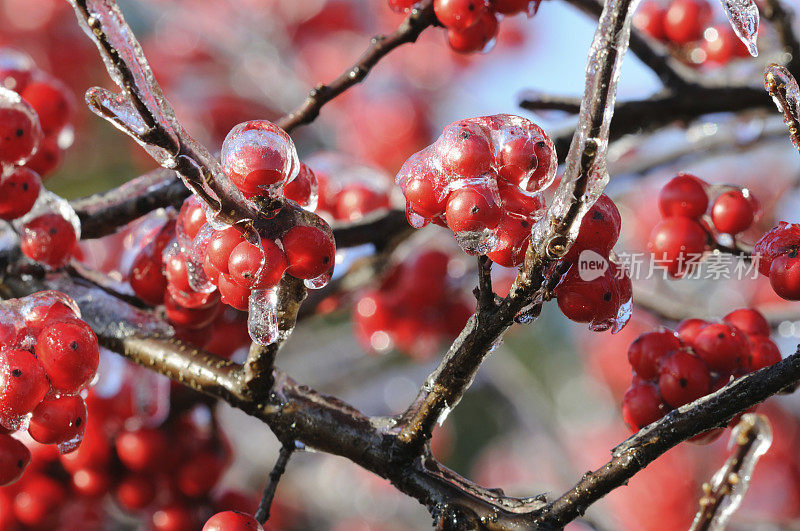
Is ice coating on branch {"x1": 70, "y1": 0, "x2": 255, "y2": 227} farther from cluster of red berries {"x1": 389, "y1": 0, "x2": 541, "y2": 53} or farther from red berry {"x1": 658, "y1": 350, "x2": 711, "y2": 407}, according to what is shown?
red berry {"x1": 658, "y1": 350, "x2": 711, "y2": 407}

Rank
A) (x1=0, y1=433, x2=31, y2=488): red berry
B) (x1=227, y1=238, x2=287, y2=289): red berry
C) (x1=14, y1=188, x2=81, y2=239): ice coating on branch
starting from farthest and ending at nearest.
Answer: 1. (x1=14, y1=188, x2=81, y2=239): ice coating on branch
2. (x1=0, y1=433, x2=31, y2=488): red berry
3. (x1=227, y1=238, x2=287, y2=289): red berry

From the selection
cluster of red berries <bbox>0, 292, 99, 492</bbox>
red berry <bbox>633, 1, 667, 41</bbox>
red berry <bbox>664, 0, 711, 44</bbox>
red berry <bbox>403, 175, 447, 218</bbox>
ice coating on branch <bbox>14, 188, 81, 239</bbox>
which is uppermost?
red berry <bbox>633, 1, 667, 41</bbox>

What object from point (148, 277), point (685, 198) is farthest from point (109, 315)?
point (685, 198)

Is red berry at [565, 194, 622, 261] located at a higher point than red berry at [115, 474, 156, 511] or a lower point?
higher


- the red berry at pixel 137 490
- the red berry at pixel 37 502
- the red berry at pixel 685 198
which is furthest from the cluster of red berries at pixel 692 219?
the red berry at pixel 37 502

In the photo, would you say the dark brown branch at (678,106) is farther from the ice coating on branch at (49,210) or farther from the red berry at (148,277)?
the ice coating on branch at (49,210)

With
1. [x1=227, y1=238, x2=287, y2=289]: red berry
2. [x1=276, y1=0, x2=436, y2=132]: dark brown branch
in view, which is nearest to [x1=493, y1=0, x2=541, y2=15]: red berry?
[x1=276, y1=0, x2=436, y2=132]: dark brown branch

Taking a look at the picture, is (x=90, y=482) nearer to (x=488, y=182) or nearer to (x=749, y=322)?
(x=488, y=182)
